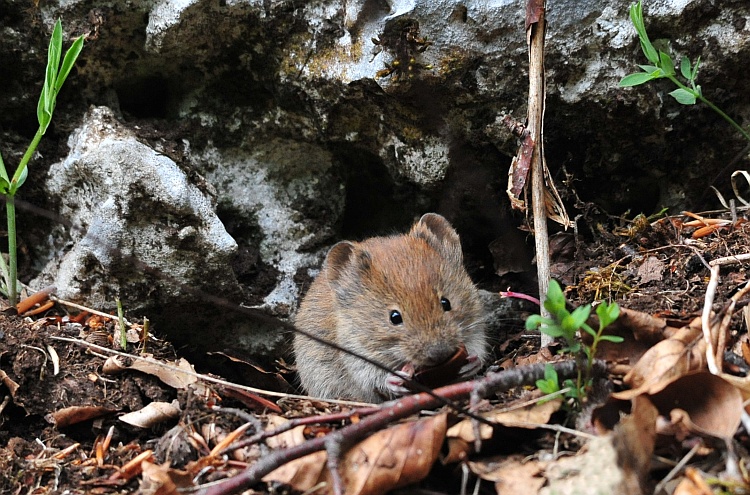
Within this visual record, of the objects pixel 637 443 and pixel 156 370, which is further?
pixel 156 370

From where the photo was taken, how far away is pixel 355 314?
14.7 feet

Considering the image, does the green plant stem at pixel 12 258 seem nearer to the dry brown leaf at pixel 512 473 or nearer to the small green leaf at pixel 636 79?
the dry brown leaf at pixel 512 473

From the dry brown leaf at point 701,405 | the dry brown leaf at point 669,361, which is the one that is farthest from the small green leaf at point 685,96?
the dry brown leaf at point 701,405

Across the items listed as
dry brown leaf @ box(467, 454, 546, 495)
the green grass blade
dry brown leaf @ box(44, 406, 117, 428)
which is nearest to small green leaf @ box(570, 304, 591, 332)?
dry brown leaf @ box(467, 454, 546, 495)

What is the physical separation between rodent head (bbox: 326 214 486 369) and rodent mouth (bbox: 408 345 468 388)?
0.10 ft

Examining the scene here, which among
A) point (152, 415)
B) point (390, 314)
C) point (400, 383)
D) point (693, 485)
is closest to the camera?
point (693, 485)

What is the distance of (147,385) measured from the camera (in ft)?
12.7

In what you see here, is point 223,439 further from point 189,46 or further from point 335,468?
point 189,46

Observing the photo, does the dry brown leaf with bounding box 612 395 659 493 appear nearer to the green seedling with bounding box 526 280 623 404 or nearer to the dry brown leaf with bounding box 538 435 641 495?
the dry brown leaf with bounding box 538 435 641 495

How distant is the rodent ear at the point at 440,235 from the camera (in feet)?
15.6

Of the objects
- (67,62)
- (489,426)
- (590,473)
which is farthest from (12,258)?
(590,473)

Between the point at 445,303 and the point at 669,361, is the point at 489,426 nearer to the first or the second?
the point at 669,361

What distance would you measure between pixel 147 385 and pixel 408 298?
1.61m

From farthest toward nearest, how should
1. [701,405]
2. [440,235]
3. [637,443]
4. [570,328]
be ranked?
[440,235], [570,328], [701,405], [637,443]
